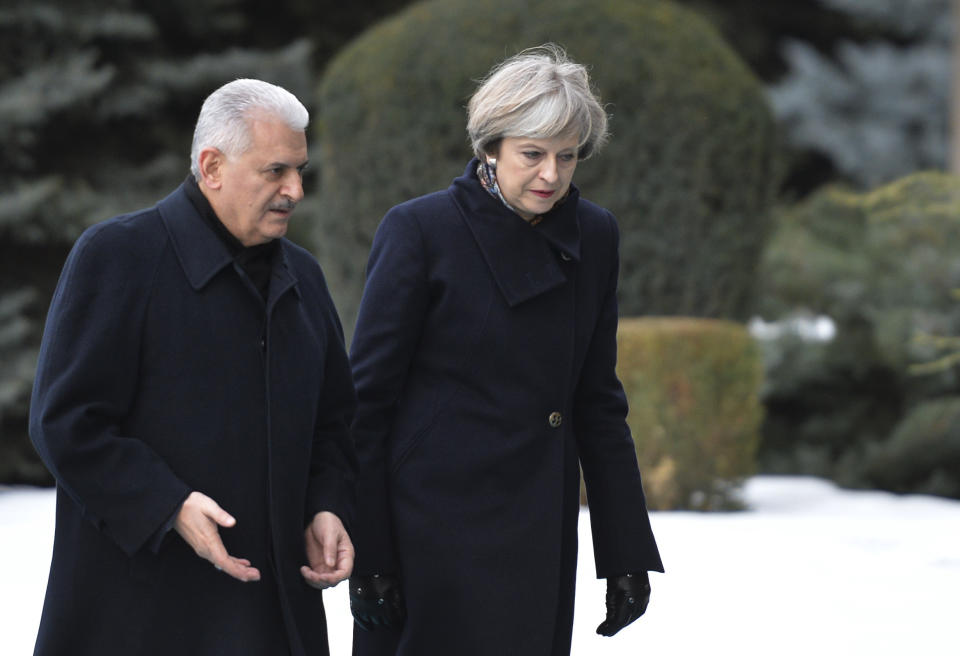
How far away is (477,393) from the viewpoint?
2904 mm

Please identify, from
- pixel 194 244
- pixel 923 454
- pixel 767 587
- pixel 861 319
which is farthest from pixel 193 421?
pixel 861 319

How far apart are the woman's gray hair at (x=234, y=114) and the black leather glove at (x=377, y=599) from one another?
92 centimetres

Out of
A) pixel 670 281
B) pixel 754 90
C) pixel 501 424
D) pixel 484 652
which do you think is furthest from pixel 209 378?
pixel 754 90

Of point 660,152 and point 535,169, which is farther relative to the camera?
point 660,152

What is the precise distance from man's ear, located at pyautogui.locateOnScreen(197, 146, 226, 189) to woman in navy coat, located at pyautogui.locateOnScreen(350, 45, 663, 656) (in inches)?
18.4

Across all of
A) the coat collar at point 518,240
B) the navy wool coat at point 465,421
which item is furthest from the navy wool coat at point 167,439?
the coat collar at point 518,240

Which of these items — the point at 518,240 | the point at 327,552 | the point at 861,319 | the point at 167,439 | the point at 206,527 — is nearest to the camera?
the point at 206,527

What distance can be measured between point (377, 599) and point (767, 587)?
296 cm

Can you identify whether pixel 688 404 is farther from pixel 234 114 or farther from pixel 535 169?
pixel 234 114

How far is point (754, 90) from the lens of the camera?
7.77 metres

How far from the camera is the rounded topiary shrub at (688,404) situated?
6.95m

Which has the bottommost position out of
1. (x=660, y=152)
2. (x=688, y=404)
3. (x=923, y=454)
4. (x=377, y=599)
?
(x=923, y=454)

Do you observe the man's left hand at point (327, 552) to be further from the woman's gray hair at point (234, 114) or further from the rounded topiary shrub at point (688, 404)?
the rounded topiary shrub at point (688, 404)

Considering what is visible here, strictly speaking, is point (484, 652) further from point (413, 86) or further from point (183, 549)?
point (413, 86)
